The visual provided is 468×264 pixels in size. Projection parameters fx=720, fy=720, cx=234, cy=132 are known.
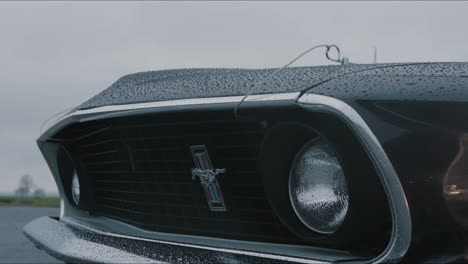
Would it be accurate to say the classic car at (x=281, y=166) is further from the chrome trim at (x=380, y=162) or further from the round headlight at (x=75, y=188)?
the round headlight at (x=75, y=188)

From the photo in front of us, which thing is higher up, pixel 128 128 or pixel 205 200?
pixel 128 128

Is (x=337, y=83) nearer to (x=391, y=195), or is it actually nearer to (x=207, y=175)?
(x=391, y=195)

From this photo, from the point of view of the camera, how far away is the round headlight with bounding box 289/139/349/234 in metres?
2.04

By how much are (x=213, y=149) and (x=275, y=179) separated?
13.2 inches

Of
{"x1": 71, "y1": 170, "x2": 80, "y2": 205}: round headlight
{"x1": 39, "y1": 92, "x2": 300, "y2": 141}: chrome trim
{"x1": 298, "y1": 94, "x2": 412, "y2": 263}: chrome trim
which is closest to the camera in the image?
{"x1": 298, "y1": 94, "x2": 412, "y2": 263}: chrome trim

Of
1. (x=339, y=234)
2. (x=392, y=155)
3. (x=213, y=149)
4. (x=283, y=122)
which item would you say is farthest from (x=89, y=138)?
(x=392, y=155)

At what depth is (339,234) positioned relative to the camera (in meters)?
2.03

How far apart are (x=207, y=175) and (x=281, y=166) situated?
38 cm

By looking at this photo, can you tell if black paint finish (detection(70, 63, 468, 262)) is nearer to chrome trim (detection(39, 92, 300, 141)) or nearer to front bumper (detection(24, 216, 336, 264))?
chrome trim (detection(39, 92, 300, 141))

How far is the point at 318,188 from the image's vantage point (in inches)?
82.6

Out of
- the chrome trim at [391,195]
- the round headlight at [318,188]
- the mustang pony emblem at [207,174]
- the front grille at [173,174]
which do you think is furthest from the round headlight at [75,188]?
the chrome trim at [391,195]

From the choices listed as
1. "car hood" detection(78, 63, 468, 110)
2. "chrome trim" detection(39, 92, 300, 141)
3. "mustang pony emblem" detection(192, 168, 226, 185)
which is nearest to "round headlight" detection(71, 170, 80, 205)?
"chrome trim" detection(39, 92, 300, 141)

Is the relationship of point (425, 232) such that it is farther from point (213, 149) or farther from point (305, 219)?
point (213, 149)

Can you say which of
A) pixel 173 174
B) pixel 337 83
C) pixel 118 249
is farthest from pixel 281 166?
pixel 118 249
